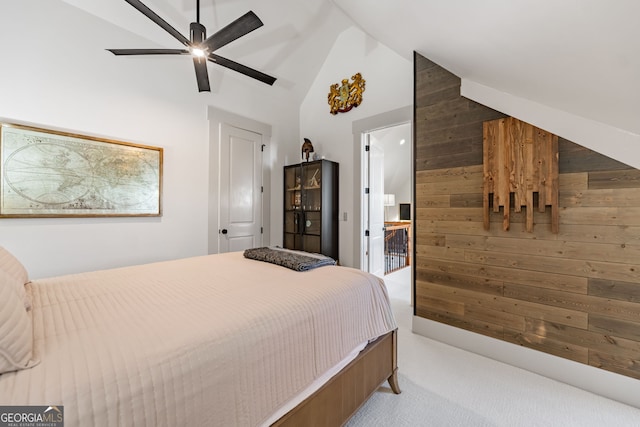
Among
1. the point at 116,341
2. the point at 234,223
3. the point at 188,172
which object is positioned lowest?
the point at 116,341

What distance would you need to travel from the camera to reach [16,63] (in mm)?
2143

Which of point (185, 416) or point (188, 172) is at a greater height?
point (188, 172)

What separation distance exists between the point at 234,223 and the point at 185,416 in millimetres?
2949

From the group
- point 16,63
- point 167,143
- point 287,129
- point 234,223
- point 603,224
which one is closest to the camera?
point 603,224

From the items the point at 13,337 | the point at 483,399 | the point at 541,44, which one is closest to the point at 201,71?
the point at 13,337

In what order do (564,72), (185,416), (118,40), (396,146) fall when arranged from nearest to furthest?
1. (185,416)
2. (564,72)
3. (118,40)
4. (396,146)

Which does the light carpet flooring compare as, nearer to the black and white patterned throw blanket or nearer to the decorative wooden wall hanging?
the black and white patterned throw blanket

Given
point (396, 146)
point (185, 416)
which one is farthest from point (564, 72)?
point (396, 146)

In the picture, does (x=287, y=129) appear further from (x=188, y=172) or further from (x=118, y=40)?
(x=118, y=40)

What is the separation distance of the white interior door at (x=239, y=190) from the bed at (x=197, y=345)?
1.77 metres

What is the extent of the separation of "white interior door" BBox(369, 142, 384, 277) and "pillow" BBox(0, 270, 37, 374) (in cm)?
338

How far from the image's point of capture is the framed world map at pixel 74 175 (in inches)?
84.0

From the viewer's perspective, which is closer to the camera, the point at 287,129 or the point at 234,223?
the point at 234,223

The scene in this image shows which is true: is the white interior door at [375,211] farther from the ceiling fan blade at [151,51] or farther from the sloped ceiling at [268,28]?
the ceiling fan blade at [151,51]
